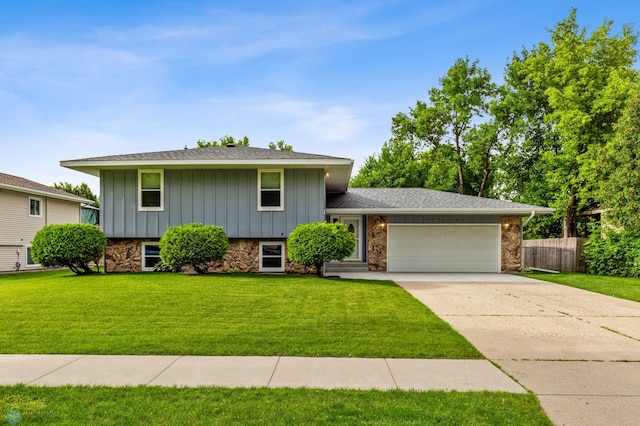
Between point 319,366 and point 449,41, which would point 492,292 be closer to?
point 319,366

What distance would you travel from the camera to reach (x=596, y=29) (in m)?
23.1

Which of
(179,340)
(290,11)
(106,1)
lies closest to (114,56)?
(106,1)

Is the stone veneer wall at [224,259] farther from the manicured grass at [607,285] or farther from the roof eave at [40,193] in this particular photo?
the manicured grass at [607,285]

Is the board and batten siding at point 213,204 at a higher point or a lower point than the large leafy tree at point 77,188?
lower

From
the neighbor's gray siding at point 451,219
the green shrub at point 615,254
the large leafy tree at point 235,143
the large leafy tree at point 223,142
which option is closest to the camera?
the green shrub at point 615,254

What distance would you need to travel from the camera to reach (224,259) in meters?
14.2

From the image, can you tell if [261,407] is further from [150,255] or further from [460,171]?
[460,171]

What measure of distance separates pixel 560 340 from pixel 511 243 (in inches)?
420

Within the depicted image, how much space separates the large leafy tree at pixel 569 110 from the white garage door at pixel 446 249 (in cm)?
833

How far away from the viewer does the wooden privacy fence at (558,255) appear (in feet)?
55.8

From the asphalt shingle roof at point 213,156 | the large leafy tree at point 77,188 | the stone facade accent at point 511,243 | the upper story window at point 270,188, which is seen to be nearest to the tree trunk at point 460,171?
the stone facade accent at point 511,243

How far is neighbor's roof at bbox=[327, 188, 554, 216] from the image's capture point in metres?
15.0

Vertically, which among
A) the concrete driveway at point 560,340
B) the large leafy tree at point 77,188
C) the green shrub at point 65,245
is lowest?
the concrete driveway at point 560,340

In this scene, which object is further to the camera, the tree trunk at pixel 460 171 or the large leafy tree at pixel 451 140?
the tree trunk at pixel 460 171
